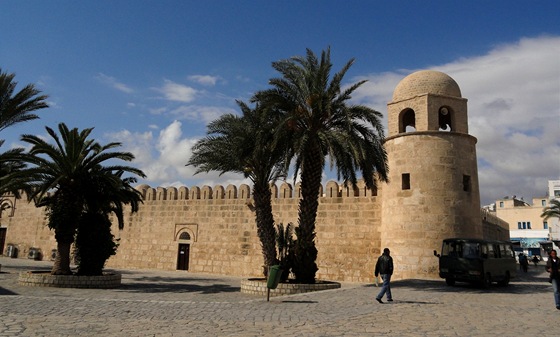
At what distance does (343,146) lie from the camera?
1029 cm

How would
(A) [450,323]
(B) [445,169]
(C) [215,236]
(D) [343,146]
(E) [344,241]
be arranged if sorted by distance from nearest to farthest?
1. (A) [450,323]
2. (D) [343,146]
3. (B) [445,169]
4. (E) [344,241]
5. (C) [215,236]

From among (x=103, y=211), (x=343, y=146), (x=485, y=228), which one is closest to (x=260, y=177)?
(x=343, y=146)

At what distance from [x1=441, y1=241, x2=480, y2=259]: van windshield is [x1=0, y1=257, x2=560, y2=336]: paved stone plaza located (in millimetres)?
1347

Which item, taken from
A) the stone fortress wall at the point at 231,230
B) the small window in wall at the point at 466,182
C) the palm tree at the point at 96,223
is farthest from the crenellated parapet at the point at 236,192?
the palm tree at the point at 96,223

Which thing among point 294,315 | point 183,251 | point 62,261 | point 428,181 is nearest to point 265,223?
point 428,181

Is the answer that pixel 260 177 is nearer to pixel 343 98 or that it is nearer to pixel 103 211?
pixel 343 98

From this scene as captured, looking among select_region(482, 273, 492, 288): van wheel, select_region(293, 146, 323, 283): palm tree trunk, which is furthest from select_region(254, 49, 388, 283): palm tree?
select_region(482, 273, 492, 288): van wheel

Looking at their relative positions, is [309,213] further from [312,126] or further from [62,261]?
[62,261]

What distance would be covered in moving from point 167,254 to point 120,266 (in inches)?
108

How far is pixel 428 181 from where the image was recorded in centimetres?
1334

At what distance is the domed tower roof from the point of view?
14281 millimetres

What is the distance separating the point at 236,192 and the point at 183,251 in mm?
3654

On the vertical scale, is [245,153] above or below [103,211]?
above

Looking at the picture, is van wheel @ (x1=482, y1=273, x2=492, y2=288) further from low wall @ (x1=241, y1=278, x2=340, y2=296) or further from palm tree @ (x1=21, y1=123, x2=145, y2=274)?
palm tree @ (x1=21, y1=123, x2=145, y2=274)
